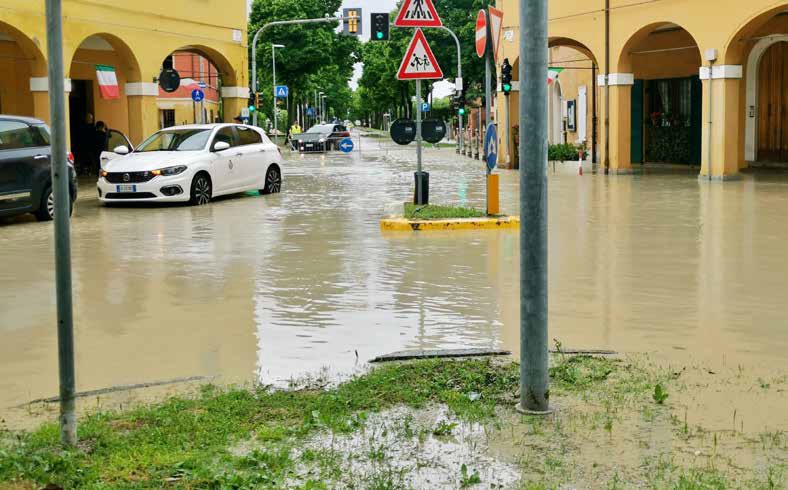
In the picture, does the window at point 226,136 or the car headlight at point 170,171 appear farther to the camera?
the window at point 226,136

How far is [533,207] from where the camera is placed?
18.2 ft

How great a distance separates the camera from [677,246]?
12.8 meters

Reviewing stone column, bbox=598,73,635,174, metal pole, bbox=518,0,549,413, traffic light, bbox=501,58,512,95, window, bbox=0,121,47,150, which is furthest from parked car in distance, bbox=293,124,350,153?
metal pole, bbox=518,0,549,413

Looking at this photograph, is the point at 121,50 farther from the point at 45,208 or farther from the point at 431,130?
the point at 431,130

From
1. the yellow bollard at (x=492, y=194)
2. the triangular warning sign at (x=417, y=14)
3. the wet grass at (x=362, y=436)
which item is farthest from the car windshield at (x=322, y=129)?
the wet grass at (x=362, y=436)

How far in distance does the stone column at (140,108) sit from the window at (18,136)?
1091 cm

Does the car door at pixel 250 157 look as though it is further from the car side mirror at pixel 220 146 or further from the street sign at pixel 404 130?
the street sign at pixel 404 130

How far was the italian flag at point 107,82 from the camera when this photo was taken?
27.4 meters

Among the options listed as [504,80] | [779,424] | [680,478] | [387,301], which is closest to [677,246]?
[387,301]

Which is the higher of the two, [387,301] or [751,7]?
[751,7]

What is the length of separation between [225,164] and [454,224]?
7.37 m

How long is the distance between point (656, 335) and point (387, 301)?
8.52ft

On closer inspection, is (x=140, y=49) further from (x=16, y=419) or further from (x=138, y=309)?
(x=16, y=419)

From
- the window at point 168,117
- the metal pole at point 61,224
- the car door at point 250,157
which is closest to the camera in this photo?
the metal pole at point 61,224
